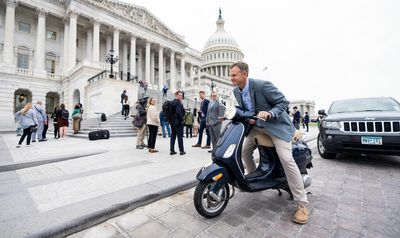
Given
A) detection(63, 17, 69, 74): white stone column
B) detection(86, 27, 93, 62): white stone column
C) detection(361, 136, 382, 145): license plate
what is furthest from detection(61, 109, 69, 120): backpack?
detection(86, 27, 93, 62): white stone column

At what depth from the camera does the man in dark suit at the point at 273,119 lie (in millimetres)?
2139

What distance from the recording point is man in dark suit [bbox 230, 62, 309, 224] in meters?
2.14

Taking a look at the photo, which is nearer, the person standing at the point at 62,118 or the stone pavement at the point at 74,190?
the stone pavement at the point at 74,190

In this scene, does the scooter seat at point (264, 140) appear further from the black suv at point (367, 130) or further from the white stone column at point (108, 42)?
the white stone column at point (108, 42)

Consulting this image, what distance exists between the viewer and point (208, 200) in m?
2.10

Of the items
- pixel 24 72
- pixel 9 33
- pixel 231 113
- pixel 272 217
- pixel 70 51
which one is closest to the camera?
pixel 272 217

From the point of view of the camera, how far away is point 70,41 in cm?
2467

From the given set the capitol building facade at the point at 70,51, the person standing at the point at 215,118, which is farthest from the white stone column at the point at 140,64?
the person standing at the point at 215,118

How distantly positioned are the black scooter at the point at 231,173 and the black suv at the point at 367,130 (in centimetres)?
271

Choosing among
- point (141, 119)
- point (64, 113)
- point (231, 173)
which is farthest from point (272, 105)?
point (64, 113)

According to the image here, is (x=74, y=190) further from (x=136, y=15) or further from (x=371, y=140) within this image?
(x=136, y=15)

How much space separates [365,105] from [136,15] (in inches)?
1419

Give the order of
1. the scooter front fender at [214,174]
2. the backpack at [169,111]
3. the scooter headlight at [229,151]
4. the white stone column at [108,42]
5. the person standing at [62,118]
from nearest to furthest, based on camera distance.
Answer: the scooter front fender at [214,174] → the scooter headlight at [229,151] → the backpack at [169,111] → the person standing at [62,118] → the white stone column at [108,42]

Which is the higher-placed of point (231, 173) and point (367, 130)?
point (367, 130)
